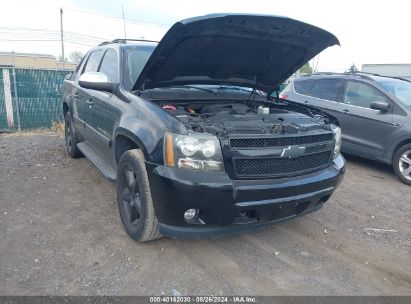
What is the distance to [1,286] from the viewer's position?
8.59 ft

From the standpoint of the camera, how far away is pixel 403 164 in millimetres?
5664

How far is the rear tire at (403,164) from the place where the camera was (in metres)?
5.55

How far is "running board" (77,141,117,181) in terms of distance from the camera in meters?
3.78

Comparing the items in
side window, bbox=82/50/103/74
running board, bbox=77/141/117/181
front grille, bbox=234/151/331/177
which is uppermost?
side window, bbox=82/50/103/74

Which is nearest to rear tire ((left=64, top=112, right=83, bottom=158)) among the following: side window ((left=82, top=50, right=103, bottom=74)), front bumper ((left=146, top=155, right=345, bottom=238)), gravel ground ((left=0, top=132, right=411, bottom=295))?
side window ((left=82, top=50, right=103, bottom=74))

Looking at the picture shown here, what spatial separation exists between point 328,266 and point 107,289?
1860 millimetres

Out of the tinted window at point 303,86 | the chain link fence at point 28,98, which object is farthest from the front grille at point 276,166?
the chain link fence at point 28,98

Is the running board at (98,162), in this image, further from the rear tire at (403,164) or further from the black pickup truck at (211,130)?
the rear tire at (403,164)

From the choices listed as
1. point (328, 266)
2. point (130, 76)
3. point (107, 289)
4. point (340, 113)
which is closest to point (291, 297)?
point (328, 266)

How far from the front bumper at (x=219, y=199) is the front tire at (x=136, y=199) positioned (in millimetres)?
154

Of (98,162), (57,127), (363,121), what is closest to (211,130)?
(98,162)

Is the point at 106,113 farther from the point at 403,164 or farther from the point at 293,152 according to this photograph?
the point at 403,164

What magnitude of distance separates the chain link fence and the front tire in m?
6.84

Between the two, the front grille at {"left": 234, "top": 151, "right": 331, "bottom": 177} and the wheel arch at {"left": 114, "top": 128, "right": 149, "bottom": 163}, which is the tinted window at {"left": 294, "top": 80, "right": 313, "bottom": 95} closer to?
the front grille at {"left": 234, "top": 151, "right": 331, "bottom": 177}
